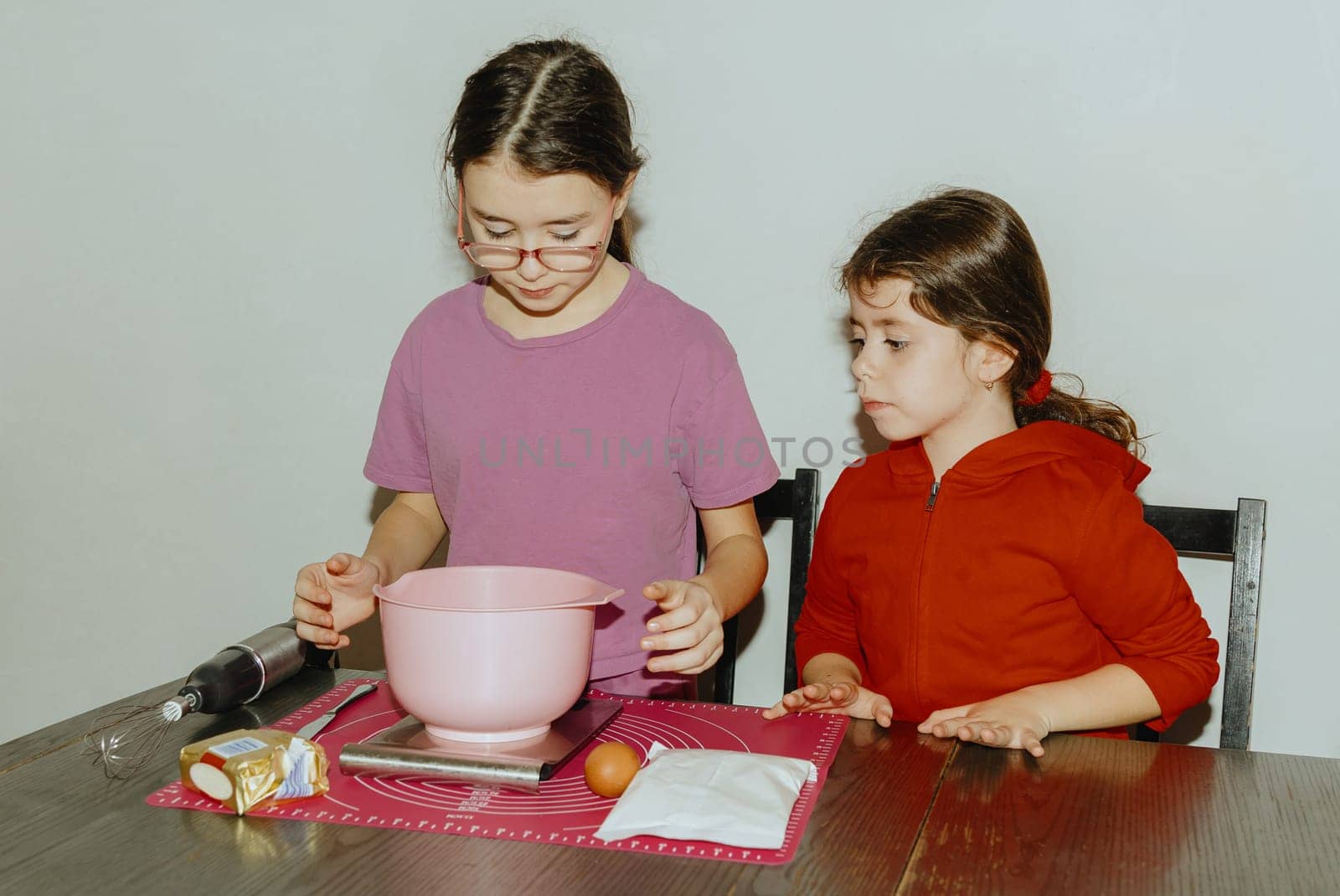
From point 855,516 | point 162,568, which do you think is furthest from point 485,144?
point 162,568

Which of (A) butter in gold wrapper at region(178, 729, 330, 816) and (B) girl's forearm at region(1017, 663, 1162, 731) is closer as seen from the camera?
(A) butter in gold wrapper at region(178, 729, 330, 816)

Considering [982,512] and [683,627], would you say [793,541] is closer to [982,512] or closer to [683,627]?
[982,512]

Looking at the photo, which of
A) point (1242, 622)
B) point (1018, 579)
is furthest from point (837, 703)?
point (1242, 622)

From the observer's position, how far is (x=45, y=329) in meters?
1.92

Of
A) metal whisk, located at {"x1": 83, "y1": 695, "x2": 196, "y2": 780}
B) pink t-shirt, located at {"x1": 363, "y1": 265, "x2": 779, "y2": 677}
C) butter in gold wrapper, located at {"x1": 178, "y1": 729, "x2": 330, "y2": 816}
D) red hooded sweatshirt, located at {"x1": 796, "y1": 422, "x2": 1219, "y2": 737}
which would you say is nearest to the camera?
butter in gold wrapper, located at {"x1": 178, "y1": 729, "x2": 330, "y2": 816}

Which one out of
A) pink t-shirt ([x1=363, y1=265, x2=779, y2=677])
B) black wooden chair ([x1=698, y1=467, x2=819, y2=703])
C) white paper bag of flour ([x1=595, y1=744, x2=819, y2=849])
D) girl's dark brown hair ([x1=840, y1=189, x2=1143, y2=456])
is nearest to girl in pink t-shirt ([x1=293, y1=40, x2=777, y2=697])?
pink t-shirt ([x1=363, y1=265, x2=779, y2=677])

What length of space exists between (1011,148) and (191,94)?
4.00 ft

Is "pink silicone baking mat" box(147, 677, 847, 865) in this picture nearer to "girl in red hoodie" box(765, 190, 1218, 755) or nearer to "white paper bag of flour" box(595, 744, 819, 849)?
"white paper bag of flour" box(595, 744, 819, 849)

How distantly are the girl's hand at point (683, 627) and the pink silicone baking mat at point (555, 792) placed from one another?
0.24ft

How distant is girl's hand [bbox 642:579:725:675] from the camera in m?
0.97

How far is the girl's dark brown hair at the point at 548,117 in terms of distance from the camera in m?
1.17

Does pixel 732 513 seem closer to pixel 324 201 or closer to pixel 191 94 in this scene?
pixel 324 201

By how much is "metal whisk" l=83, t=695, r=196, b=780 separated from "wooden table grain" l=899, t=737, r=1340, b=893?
0.64m

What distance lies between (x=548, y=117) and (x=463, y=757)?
630 millimetres
